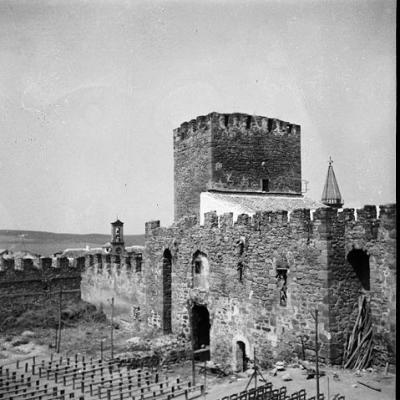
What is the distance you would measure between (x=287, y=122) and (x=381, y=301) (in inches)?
464

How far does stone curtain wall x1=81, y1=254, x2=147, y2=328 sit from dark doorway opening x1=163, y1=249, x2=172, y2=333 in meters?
2.14

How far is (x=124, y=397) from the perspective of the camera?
15.0 metres

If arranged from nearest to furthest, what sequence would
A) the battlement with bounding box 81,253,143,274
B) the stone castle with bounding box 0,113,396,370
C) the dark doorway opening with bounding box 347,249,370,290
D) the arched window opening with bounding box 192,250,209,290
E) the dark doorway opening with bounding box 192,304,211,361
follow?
the stone castle with bounding box 0,113,396,370, the dark doorway opening with bounding box 347,249,370,290, the arched window opening with bounding box 192,250,209,290, the dark doorway opening with bounding box 192,304,211,361, the battlement with bounding box 81,253,143,274

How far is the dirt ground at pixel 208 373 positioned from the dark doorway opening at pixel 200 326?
5.61 feet

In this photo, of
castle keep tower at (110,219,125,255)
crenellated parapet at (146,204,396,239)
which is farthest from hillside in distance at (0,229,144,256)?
crenellated parapet at (146,204,396,239)

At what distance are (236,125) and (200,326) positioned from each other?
31.0ft

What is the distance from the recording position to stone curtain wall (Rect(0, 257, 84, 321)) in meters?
28.4

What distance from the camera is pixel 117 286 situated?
2898cm

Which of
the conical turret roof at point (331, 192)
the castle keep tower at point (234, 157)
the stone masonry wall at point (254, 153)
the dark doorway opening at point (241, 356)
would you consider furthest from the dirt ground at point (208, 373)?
the conical turret roof at point (331, 192)

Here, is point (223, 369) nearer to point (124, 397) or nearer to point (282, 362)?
point (282, 362)

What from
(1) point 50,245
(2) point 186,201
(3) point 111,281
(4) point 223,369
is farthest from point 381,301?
(1) point 50,245

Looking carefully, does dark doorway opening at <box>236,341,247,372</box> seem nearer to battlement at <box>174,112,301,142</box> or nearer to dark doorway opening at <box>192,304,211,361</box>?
dark doorway opening at <box>192,304,211,361</box>

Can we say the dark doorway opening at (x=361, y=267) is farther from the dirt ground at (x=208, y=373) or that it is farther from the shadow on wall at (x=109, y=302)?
the shadow on wall at (x=109, y=302)

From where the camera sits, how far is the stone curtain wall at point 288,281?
50.8 feet
